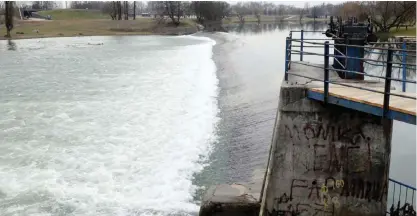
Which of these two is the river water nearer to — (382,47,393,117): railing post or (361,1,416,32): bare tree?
(382,47,393,117): railing post

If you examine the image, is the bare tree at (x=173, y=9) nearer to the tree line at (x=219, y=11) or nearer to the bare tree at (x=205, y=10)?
the tree line at (x=219, y=11)

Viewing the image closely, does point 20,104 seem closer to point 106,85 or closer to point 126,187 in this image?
point 106,85

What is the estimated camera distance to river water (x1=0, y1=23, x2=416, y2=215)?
1105cm

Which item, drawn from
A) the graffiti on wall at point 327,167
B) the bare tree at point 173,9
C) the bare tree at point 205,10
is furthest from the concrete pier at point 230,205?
the bare tree at point 205,10

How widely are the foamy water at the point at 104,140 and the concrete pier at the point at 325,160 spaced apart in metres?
3.23

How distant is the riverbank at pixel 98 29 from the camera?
256 feet

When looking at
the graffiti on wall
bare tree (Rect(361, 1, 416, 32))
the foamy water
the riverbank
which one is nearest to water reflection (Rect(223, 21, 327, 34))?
the riverbank

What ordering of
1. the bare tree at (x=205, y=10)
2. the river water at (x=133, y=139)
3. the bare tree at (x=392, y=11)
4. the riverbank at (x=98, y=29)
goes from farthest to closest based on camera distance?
1. the bare tree at (x=205, y=10)
2. the riverbank at (x=98, y=29)
3. the bare tree at (x=392, y=11)
4. the river water at (x=133, y=139)

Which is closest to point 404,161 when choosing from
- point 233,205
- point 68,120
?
point 233,205

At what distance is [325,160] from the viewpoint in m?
7.51

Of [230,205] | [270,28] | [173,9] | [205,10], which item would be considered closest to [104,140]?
[230,205]

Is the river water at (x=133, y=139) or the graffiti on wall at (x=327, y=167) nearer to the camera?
the graffiti on wall at (x=327, y=167)

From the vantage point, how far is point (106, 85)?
25984mm

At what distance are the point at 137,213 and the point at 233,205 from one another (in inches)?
92.5
